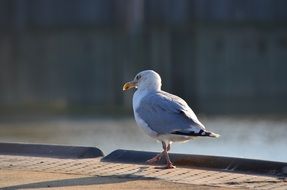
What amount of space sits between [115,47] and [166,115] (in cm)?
2819

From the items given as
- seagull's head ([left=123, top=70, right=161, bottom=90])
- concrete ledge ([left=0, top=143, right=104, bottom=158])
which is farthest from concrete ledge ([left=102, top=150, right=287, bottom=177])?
seagull's head ([left=123, top=70, right=161, bottom=90])

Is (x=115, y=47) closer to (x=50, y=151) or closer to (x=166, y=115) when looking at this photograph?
(x=50, y=151)

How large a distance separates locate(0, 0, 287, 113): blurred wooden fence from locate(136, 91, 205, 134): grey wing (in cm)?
2653

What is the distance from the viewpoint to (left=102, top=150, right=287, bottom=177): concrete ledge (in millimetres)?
8586

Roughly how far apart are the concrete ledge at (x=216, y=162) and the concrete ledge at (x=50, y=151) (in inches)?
11.9

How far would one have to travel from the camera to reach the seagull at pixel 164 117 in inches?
346

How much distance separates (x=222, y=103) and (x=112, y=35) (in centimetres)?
496

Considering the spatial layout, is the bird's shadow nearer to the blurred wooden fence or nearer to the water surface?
the water surface

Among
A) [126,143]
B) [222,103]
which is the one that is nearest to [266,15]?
[222,103]

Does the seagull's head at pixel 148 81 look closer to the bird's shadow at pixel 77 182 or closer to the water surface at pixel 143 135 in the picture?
the bird's shadow at pixel 77 182

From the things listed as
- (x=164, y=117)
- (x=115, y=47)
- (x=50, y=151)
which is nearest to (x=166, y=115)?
(x=164, y=117)

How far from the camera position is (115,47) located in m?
37.0

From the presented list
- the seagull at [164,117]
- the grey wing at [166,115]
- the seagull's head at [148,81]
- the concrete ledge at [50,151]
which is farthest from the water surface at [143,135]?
the grey wing at [166,115]

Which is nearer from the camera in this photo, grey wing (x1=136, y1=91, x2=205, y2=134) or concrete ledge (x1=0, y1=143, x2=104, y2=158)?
grey wing (x1=136, y1=91, x2=205, y2=134)
